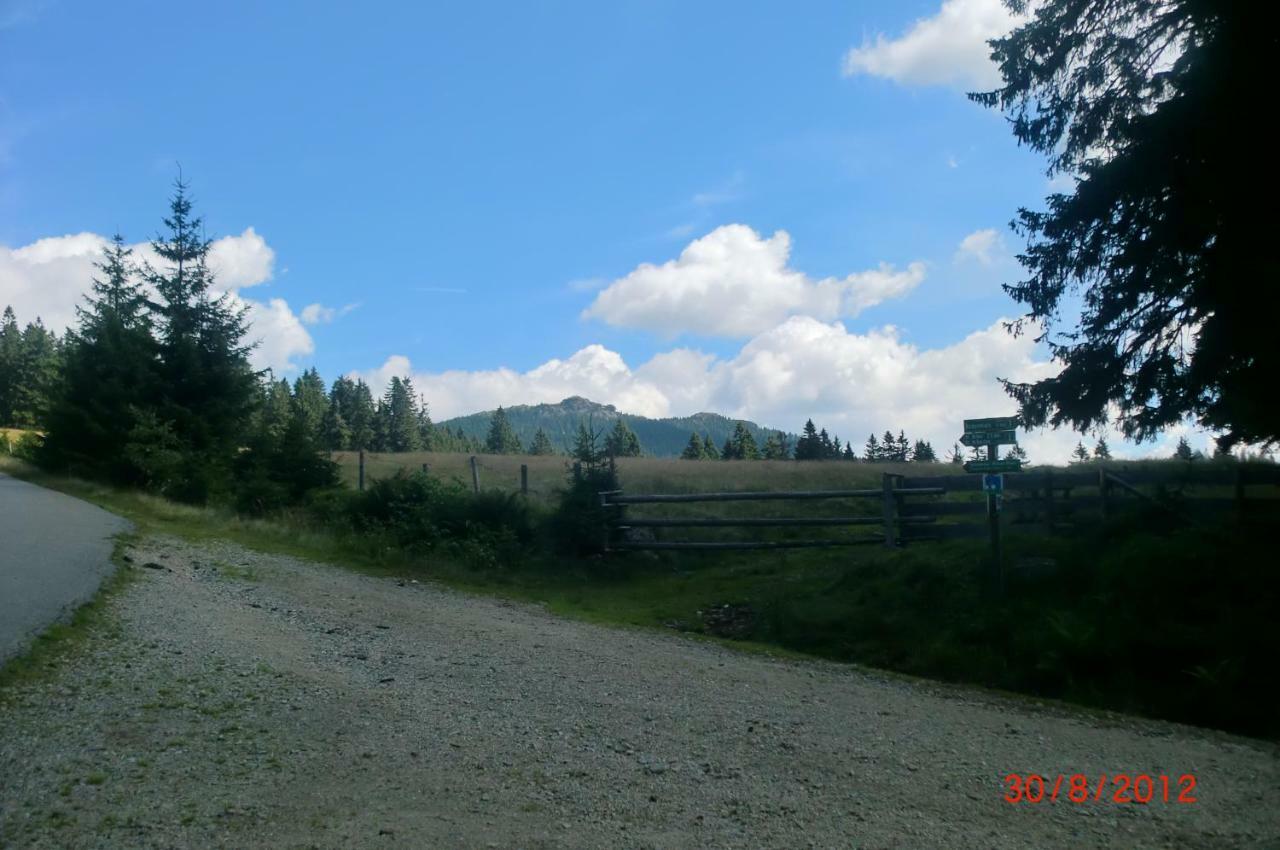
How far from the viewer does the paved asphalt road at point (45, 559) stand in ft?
28.6

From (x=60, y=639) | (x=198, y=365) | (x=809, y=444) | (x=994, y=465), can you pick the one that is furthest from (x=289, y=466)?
(x=809, y=444)

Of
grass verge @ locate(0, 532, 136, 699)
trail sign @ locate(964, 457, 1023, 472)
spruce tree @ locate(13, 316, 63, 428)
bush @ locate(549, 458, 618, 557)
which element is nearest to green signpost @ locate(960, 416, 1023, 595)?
trail sign @ locate(964, 457, 1023, 472)

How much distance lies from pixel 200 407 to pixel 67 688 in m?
20.9

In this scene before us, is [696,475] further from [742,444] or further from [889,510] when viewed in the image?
[742,444]

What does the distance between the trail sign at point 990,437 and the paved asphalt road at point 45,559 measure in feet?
33.2

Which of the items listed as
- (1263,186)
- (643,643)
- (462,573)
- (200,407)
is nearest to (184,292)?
(200,407)

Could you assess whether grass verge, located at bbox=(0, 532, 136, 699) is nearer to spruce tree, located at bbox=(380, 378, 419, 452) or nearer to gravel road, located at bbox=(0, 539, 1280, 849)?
gravel road, located at bbox=(0, 539, 1280, 849)

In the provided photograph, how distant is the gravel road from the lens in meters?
4.91

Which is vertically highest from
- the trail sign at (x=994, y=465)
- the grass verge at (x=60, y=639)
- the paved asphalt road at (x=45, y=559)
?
the trail sign at (x=994, y=465)

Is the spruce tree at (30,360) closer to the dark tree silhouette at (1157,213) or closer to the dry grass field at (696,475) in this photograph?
the dry grass field at (696,475)

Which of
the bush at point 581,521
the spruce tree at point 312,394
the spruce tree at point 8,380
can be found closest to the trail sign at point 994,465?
the bush at point 581,521
